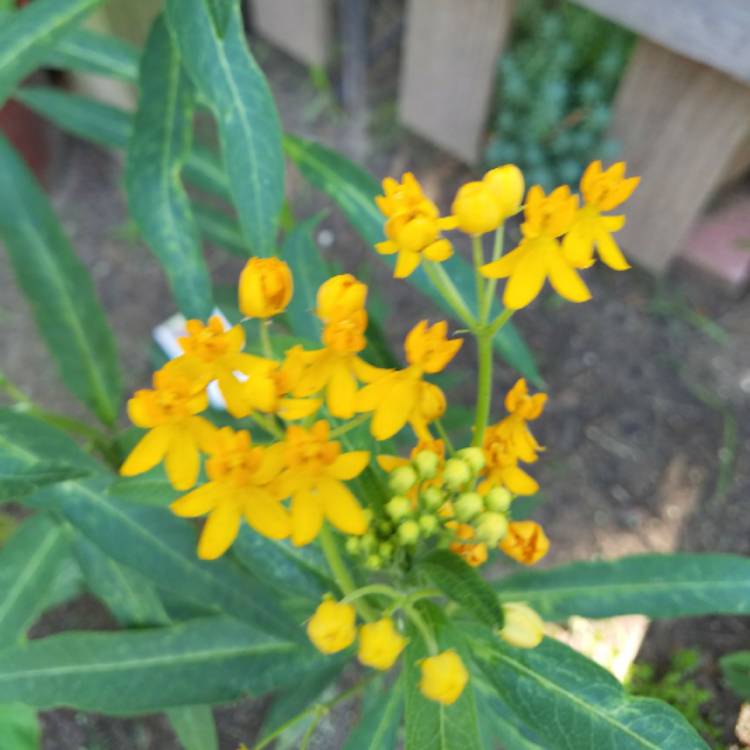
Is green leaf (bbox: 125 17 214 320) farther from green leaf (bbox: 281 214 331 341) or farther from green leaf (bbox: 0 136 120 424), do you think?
green leaf (bbox: 0 136 120 424)

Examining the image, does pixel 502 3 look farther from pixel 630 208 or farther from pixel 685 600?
pixel 685 600

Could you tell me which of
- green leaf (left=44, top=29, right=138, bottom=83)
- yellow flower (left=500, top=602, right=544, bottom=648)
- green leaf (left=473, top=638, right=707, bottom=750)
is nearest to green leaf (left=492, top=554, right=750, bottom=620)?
green leaf (left=473, top=638, right=707, bottom=750)

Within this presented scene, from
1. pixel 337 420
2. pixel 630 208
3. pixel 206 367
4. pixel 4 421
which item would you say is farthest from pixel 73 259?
pixel 630 208

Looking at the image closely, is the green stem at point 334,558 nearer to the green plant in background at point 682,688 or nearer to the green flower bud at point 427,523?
the green flower bud at point 427,523

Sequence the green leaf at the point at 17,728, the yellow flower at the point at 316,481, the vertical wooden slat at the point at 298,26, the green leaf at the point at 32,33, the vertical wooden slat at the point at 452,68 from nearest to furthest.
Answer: the yellow flower at the point at 316,481, the green leaf at the point at 32,33, the green leaf at the point at 17,728, the vertical wooden slat at the point at 452,68, the vertical wooden slat at the point at 298,26

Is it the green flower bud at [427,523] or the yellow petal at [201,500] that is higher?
the yellow petal at [201,500]

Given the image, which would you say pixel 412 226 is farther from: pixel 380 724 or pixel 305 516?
pixel 380 724

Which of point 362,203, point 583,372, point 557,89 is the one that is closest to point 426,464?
point 362,203

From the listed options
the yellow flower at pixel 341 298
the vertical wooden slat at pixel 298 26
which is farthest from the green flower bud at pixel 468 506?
the vertical wooden slat at pixel 298 26
